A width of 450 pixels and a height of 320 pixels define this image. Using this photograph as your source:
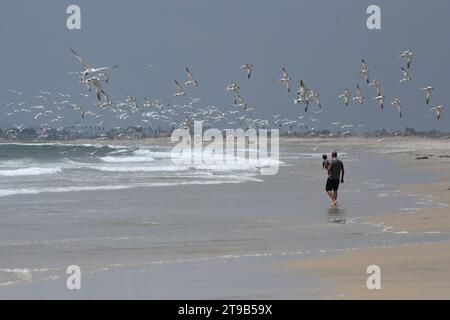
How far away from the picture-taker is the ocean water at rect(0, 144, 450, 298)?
10.4 m

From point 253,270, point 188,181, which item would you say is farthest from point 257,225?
point 188,181

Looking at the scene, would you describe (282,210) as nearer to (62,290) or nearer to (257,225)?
(257,225)

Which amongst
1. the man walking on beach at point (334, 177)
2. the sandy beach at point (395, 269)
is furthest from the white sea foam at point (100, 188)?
the sandy beach at point (395, 269)

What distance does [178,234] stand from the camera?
15180 mm

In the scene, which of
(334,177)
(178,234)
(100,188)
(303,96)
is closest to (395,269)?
(178,234)

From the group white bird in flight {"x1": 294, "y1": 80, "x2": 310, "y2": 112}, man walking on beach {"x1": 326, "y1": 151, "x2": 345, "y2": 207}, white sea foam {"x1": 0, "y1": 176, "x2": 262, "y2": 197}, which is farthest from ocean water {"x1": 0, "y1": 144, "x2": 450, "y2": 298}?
white bird in flight {"x1": 294, "y1": 80, "x2": 310, "y2": 112}

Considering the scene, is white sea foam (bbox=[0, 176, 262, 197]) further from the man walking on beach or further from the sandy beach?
the sandy beach

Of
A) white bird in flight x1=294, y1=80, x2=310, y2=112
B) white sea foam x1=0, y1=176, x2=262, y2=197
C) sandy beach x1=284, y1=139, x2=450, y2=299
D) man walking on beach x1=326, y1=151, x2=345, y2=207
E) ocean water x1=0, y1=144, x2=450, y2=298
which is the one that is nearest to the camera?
sandy beach x1=284, y1=139, x2=450, y2=299

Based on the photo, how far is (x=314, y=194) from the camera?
81.2 feet

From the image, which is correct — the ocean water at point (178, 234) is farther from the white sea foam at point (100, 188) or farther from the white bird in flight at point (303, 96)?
the white bird in flight at point (303, 96)
